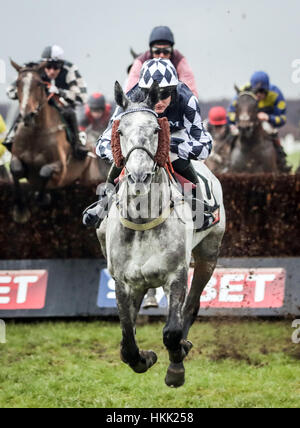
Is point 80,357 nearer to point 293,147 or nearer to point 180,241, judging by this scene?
point 180,241

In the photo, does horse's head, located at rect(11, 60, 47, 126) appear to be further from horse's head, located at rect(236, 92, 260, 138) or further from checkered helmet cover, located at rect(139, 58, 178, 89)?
checkered helmet cover, located at rect(139, 58, 178, 89)

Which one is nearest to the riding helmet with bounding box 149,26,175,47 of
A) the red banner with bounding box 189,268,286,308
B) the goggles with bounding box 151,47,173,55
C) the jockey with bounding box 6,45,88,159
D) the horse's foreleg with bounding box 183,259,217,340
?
the goggles with bounding box 151,47,173,55

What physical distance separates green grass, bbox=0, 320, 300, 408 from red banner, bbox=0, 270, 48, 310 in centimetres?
26

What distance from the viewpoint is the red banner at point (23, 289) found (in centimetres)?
912

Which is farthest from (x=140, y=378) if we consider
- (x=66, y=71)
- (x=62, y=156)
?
(x=66, y=71)

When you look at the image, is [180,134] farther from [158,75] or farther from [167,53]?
[167,53]

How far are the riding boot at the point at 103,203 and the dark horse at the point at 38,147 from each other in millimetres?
3932

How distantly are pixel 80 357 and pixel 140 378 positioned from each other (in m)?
0.95

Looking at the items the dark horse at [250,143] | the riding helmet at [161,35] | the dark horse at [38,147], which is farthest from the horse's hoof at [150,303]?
the dark horse at [250,143]

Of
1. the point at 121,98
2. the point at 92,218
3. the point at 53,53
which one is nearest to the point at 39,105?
the point at 53,53

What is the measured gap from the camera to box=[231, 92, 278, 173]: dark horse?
1191 cm

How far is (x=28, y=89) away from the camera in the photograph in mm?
9641

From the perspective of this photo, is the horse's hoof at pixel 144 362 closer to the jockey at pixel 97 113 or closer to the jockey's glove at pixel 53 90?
the jockey's glove at pixel 53 90
